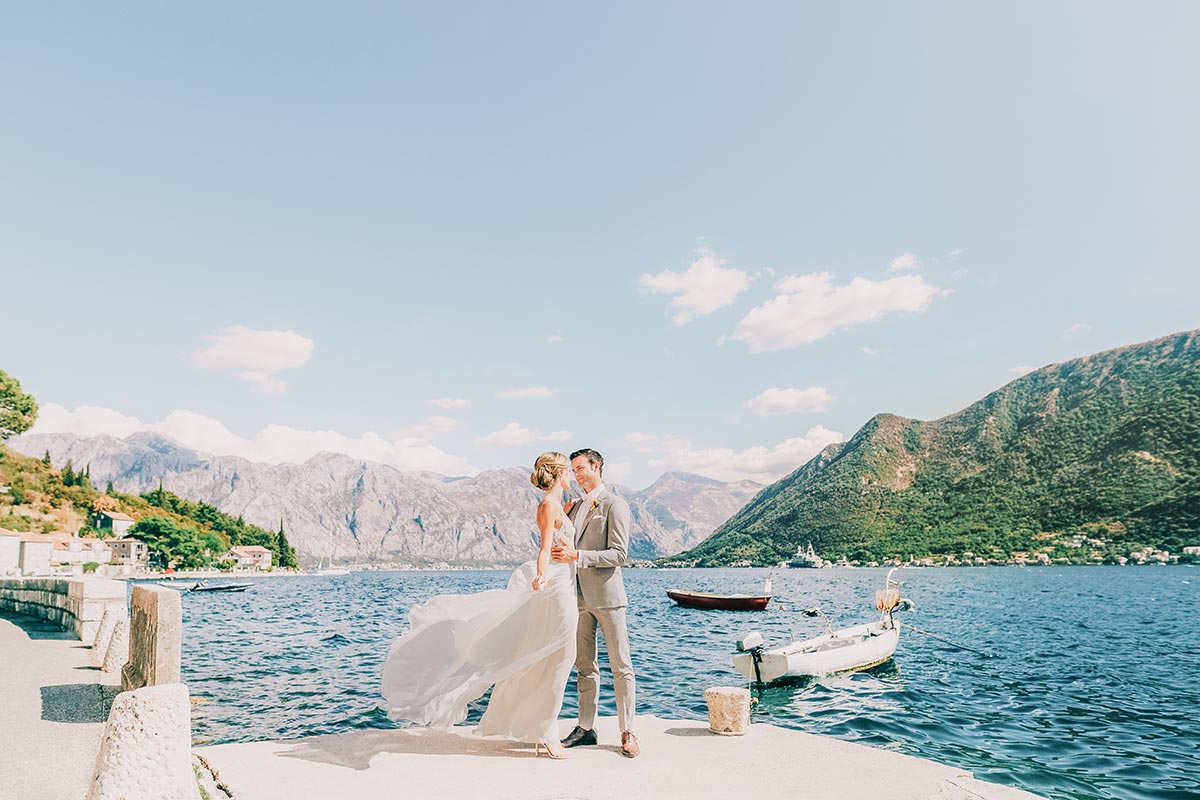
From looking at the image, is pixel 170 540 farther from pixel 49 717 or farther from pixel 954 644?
pixel 49 717

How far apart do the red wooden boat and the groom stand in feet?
188

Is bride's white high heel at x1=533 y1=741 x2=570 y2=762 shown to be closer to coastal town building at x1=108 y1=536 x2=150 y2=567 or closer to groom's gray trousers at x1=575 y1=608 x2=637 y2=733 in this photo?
groom's gray trousers at x1=575 y1=608 x2=637 y2=733

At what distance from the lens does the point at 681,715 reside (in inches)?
629

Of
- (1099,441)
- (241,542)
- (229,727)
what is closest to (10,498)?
(241,542)

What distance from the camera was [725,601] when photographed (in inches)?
2542

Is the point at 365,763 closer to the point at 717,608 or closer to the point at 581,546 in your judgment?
the point at 581,546

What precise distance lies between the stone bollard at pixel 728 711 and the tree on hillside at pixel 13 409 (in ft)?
323

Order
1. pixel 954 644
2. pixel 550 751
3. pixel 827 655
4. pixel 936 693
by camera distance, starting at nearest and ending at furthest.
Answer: pixel 550 751
pixel 936 693
pixel 827 655
pixel 954 644

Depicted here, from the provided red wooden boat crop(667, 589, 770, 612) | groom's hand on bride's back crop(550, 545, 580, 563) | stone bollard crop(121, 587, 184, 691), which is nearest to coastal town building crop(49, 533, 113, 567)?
red wooden boat crop(667, 589, 770, 612)

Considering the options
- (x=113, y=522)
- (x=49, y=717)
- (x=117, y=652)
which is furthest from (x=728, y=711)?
(x=113, y=522)

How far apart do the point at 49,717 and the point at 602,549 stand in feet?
20.7

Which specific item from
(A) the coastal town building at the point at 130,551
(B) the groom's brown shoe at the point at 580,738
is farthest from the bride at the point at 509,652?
(A) the coastal town building at the point at 130,551

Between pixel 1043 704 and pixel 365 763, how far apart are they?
64.1ft

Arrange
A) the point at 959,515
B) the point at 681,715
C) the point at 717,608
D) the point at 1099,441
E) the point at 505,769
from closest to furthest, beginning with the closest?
the point at 505,769 < the point at 681,715 < the point at 717,608 < the point at 1099,441 < the point at 959,515
